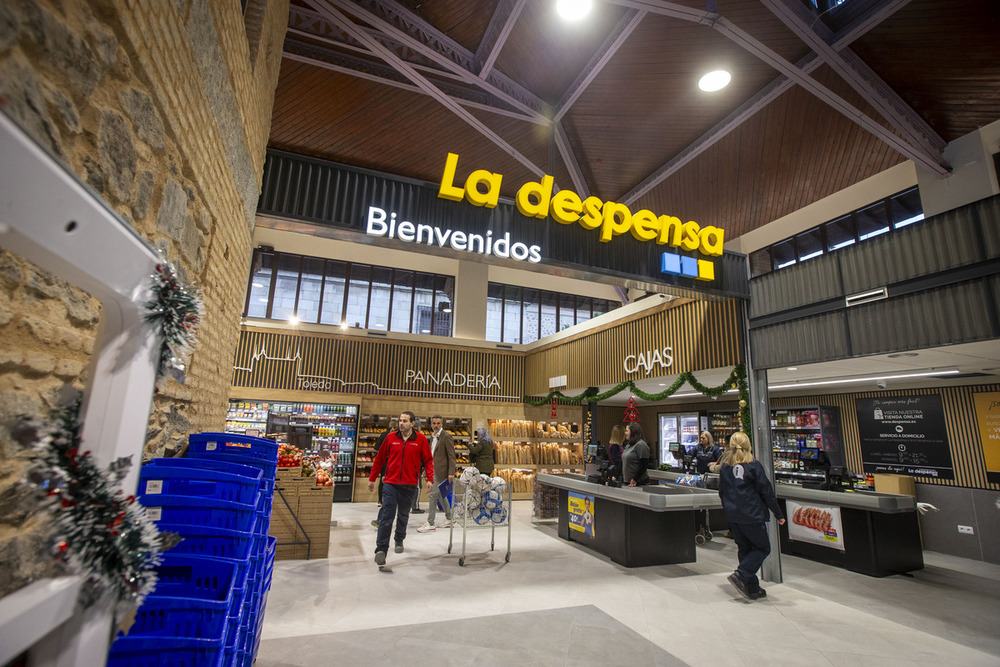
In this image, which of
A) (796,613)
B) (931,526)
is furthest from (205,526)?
(931,526)

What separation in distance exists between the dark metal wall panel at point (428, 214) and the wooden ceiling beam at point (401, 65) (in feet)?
8.53

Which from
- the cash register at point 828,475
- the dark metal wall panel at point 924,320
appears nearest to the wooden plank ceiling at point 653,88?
the dark metal wall panel at point 924,320

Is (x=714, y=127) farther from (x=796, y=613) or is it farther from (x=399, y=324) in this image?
(x=399, y=324)

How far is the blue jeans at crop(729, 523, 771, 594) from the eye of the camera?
16.2ft

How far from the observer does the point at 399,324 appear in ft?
45.6

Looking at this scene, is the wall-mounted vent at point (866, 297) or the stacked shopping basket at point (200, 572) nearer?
the stacked shopping basket at point (200, 572)

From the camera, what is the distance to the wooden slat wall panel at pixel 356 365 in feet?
36.3

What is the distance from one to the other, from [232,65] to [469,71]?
5151 mm

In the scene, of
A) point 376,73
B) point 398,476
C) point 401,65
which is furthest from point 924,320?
point 376,73

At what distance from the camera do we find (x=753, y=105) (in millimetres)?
7465

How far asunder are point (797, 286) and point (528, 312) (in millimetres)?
9866

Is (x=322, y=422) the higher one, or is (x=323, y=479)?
(x=322, y=422)

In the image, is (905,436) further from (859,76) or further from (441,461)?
(441,461)

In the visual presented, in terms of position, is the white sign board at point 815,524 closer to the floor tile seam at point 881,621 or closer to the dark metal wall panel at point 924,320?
the floor tile seam at point 881,621
